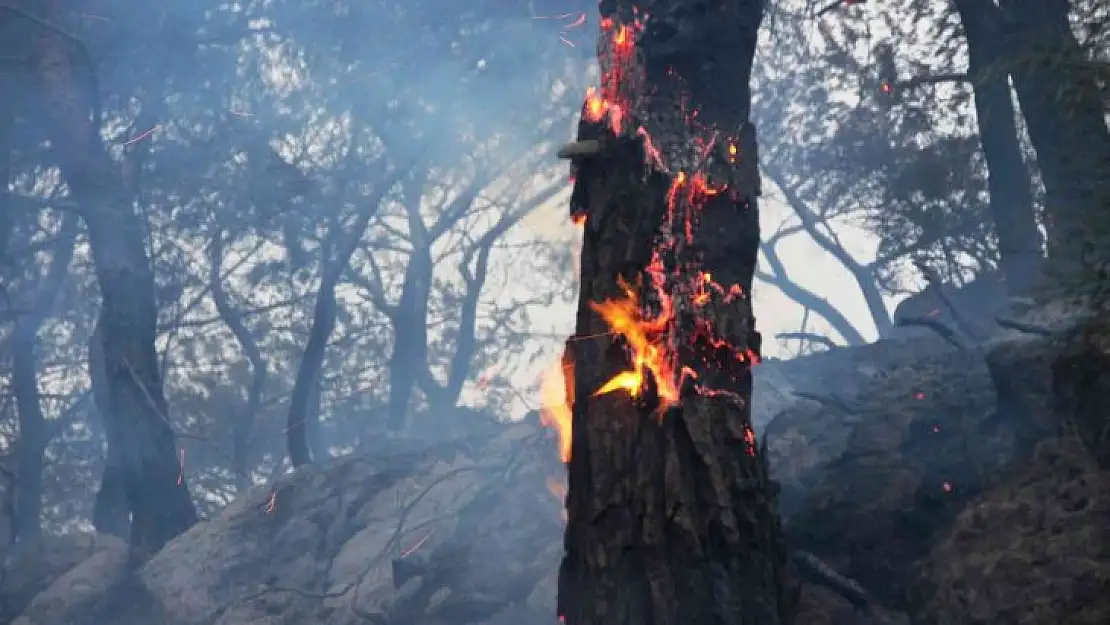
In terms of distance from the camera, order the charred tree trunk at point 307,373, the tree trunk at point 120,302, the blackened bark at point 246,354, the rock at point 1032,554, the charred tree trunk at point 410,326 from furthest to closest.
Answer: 1. the charred tree trunk at point 410,326
2. the blackened bark at point 246,354
3. the charred tree trunk at point 307,373
4. the tree trunk at point 120,302
5. the rock at point 1032,554

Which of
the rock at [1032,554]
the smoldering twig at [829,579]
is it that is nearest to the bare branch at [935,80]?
the rock at [1032,554]

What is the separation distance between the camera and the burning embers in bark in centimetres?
517

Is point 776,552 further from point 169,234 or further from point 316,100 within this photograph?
point 169,234

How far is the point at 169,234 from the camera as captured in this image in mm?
18312

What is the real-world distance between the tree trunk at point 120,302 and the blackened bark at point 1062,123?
1105 cm

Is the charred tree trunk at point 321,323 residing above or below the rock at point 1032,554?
above

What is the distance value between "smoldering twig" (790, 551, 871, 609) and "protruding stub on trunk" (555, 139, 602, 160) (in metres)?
3.10

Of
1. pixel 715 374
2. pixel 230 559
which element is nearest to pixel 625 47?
pixel 715 374

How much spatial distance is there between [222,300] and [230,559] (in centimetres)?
853

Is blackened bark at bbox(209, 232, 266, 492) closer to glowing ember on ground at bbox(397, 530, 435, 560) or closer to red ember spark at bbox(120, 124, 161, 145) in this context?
red ember spark at bbox(120, 124, 161, 145)

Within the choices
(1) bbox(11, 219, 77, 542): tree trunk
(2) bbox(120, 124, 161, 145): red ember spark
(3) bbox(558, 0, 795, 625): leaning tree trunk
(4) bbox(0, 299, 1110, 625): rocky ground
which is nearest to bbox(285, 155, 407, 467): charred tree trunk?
(4) bbox(0, 299, 1110, 625): rocky ground

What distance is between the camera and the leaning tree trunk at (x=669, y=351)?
4965 mm

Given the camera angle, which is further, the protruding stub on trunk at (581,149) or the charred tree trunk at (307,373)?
the charred tree trunk at (307,373)

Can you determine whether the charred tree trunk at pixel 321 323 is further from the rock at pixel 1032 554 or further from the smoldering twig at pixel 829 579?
the rock at pixel 1032 554
